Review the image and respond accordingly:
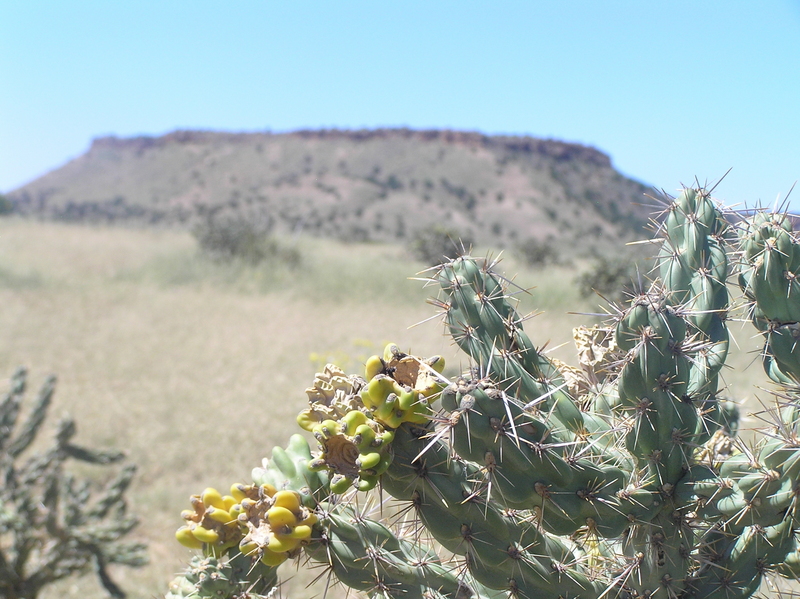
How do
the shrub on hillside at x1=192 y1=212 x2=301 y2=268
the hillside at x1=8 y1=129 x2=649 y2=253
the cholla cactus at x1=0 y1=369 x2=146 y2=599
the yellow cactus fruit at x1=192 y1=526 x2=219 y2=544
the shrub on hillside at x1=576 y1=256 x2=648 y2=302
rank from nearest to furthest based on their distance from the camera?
the yellow cactus fruit at x1=192 y1=526 x2=219 y2=544, the cholla cactus at x1=0 y1=369 x2=146 y2=599, the shrub on hillside at x1=576 y1=256 x2=648 y2=302, the shrub on hillside at x1=192 y1=212 x2=301 y2=268, the hillside at x1=8 y1=129 x2=649 y2=253

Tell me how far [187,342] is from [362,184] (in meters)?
43.1

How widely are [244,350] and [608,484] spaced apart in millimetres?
9204

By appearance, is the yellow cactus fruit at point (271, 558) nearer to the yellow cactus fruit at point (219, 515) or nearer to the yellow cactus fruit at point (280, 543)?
the yellow cactus fruit at point (280, 543)

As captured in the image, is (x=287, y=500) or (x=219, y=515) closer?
(x=287, y=500)

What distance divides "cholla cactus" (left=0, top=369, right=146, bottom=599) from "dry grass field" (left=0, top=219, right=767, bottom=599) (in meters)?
0.47

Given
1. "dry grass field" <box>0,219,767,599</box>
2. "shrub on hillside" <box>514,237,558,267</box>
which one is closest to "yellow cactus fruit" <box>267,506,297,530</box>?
"dry grass field" <box>0,219,767,599</box>

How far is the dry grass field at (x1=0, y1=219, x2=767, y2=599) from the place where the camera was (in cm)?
634

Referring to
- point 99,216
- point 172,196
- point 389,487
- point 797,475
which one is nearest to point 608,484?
point 797,475

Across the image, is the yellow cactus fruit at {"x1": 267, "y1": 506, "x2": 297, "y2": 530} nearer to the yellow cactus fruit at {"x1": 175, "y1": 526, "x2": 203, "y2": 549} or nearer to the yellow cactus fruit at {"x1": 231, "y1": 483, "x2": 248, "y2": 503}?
the yellow cactus fruit at {"x1": 231, "y1": 483, "x2": 248, "y2": 503}

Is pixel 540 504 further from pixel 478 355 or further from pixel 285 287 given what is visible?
pixel 285 287

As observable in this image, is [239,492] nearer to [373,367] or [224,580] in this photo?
[224,580]

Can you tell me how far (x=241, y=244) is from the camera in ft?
61.6

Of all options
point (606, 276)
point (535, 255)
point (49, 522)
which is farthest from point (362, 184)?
point (49, 522)

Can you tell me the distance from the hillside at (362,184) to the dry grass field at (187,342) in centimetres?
2023
